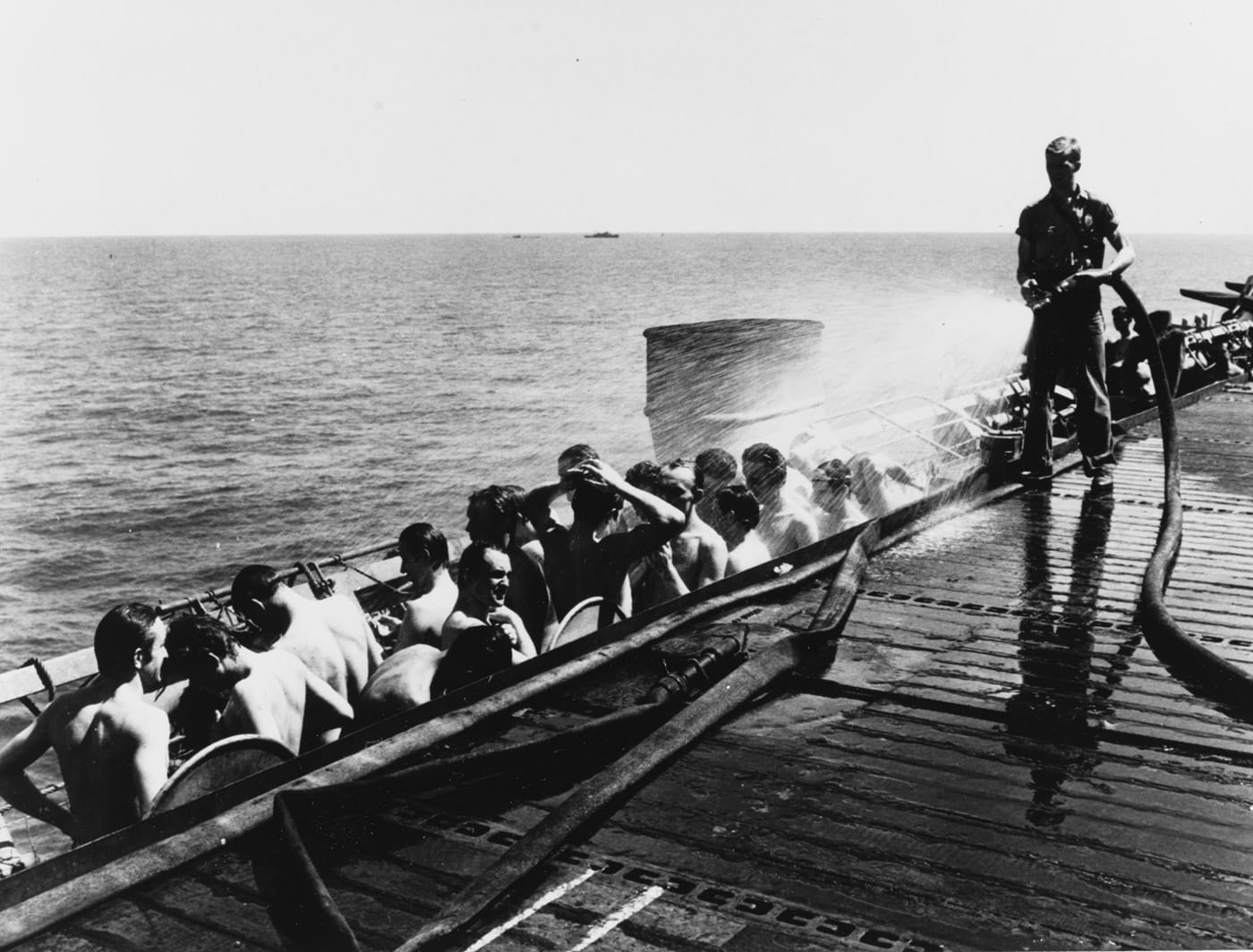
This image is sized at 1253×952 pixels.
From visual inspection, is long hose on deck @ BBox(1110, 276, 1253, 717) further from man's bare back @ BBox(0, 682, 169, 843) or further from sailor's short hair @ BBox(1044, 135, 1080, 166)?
man's bare back @ BBox(0, 682, 169, 843)

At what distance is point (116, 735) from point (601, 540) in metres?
3.10

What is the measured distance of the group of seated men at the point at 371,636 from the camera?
17.6 ft

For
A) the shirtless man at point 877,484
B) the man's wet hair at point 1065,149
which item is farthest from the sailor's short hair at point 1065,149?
the shirtless man at point 877,484

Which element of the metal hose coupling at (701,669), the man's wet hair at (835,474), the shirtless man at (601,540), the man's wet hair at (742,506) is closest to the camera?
the metal hose coupling at (701,669)

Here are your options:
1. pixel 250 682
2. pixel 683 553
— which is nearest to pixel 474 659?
pixel 250 682

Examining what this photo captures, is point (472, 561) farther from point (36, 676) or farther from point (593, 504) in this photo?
point (36, 676)

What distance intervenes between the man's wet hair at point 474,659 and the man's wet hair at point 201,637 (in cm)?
102

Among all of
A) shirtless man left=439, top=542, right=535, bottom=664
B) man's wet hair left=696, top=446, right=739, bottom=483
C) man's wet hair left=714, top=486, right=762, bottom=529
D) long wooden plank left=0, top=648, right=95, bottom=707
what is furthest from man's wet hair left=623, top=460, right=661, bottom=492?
long wooden plank left=0, top=648, right=95, bottom=707

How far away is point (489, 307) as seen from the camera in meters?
109

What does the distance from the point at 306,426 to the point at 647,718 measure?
147 feet

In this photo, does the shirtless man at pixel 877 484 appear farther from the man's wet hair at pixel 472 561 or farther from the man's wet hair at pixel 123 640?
the man's wet hair at pixel 123 640

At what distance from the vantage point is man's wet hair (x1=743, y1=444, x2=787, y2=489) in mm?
9211

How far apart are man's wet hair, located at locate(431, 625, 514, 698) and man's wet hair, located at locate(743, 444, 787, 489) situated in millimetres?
3794

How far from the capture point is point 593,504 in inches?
292
